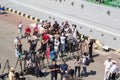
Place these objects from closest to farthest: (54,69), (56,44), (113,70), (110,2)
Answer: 1. (54,69)
2. (113,70)
3. (56,44)
4. (110,2)

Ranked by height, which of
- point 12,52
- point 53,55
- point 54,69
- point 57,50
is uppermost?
point 54,69

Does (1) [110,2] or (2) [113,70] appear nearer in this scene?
(2) [113,70]

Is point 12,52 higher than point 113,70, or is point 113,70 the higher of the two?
point 113,70

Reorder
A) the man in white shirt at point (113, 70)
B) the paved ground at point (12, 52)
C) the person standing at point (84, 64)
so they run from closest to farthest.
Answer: the man in white shirt at point (113, 70)
the person standing at point (84, 64)
the paved ground at point (12, 52)

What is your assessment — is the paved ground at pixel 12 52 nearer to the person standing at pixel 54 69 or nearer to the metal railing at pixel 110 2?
the person standing at pixel 54 69

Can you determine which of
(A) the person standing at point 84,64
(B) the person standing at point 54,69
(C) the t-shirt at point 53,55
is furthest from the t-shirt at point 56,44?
(B) the person standing at point 54,69

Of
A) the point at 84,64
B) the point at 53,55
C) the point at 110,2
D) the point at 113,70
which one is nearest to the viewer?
the point at 113,70

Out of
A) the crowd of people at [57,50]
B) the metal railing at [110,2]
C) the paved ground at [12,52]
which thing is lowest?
the paved ground at [12,52]

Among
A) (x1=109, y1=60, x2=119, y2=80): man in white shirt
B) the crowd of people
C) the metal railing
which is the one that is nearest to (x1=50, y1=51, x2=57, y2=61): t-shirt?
the crowd of people

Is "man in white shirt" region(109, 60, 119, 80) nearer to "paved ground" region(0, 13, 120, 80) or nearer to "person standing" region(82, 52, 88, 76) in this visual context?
"paved ground" region(0, 13, 120, 80)

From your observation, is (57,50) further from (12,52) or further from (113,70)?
(113,70)

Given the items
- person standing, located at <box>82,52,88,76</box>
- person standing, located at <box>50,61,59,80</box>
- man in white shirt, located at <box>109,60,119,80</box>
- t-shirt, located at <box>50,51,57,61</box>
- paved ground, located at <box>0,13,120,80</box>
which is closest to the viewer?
person standing, located at <box>50,61,59,80</box>

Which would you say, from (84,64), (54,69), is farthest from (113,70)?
(54,69)

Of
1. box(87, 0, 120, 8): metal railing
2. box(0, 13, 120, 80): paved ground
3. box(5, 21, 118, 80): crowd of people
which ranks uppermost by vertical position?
box(87, 0, 120, 8): metal railing
